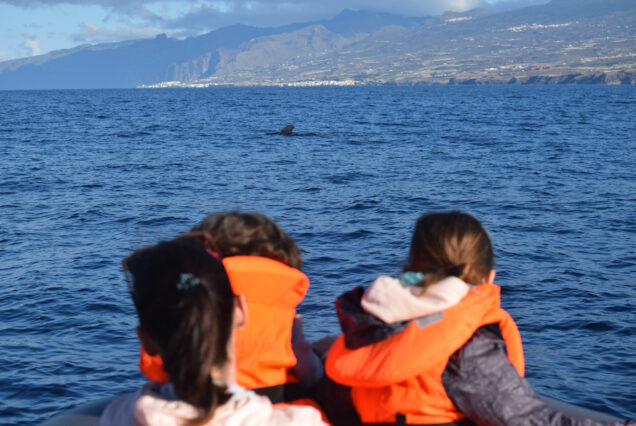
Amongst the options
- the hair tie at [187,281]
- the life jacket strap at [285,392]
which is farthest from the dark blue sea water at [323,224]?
the hair tie at [187,281]

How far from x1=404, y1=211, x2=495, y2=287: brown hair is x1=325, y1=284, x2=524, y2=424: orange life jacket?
4.4 inches

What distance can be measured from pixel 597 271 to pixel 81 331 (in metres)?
8.92

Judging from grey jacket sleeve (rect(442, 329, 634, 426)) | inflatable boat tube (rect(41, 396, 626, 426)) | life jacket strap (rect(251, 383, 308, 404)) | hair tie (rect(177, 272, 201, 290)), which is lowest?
inflatable boat tube (rect(41, 396, 626, 426))

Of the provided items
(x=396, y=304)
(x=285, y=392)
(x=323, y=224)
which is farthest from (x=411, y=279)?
(x=323, y=224)

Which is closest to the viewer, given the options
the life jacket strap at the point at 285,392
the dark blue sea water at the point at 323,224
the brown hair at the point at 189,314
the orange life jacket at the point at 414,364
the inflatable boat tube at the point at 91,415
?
the brown hair at the point at 189,314

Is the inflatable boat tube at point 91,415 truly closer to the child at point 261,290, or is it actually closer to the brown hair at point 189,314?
the child at point 261,290

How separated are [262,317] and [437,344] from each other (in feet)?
2.82

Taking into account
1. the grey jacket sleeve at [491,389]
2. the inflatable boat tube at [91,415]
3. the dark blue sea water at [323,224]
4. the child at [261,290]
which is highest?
the child at [261,290]

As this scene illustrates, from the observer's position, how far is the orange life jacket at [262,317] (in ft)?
10.7

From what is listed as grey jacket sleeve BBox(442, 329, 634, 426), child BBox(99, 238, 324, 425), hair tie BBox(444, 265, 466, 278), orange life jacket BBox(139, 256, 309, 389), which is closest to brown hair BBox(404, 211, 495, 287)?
hair tie BBox(444, 265, 466, 278)

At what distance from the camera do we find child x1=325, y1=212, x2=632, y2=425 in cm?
303

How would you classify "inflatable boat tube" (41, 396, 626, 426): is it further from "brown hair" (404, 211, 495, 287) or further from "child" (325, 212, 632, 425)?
"brown hair" (404, 211, 495, 287)

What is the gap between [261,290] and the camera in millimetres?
3285

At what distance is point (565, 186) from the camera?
21.3 meters
